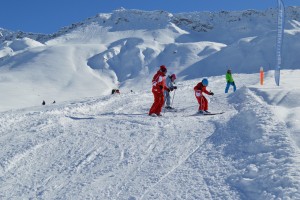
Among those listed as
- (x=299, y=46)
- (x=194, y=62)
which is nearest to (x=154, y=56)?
(x=194, y=62)

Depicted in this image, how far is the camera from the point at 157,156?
7832mm

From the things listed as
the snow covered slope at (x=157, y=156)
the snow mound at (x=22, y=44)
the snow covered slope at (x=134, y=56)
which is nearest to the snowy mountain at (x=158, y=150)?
the snow covered slope at (x=157, y=156)

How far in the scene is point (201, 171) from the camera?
6.78m

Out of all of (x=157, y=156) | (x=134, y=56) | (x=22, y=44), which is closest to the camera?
A: (x=157, y=156)

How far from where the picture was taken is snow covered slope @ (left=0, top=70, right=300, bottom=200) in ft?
20.1

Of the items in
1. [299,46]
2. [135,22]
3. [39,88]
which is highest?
[135,22]

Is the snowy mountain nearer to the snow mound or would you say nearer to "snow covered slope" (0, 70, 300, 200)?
"snow covered slope" (0, 70, 300, 200)

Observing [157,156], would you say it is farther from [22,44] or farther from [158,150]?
[22,44]

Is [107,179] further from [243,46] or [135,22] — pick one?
[135,22]

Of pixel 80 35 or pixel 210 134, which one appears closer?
pixel 210 134

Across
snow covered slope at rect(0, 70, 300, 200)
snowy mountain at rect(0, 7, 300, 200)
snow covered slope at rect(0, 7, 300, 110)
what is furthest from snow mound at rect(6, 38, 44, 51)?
snow covered slope at rect(0, 70, 300, 200)

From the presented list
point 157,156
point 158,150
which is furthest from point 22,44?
point 157,156

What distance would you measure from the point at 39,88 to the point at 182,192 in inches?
2400

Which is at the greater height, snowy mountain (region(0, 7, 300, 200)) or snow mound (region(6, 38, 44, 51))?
snow mound (region(6, 38, 44, 51))
